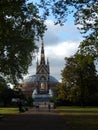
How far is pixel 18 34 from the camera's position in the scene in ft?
176

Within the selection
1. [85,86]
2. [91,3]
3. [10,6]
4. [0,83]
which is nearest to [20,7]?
[10,6]

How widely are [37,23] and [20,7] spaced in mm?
21906

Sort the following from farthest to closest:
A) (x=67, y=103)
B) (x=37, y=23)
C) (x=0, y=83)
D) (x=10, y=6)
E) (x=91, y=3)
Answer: (x=67, y=103), (x=0, y=83), (x=37, y=23), (x=91, y=3), (x=10, y=6)

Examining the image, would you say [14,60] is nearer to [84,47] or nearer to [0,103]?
[84,47]
